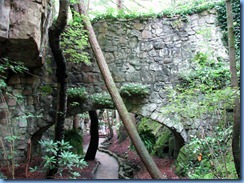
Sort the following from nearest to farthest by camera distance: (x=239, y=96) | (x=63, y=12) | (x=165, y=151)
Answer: (x=239, y=96), (x=63, y=12), (x=165, y=151)

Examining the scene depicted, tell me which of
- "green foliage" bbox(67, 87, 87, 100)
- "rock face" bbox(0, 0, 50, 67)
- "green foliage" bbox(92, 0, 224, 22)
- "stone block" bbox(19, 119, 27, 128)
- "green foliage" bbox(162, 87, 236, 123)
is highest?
"green foliage" bbox(92, 0, 224, 22)

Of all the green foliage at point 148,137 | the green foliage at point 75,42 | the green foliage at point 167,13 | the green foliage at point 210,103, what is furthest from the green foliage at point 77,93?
the green foliage at point 148,137

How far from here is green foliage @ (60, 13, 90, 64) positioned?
3872 millimetres

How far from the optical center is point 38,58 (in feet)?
11.9

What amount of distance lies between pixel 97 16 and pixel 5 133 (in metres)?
2.47

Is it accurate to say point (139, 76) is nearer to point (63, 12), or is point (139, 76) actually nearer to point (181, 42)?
point (181, 42)

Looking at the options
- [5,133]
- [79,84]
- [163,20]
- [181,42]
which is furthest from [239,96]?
[5,133]

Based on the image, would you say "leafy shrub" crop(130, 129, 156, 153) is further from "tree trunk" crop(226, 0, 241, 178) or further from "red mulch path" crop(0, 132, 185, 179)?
"tree trunk" crop(226, 0, 241, 178)

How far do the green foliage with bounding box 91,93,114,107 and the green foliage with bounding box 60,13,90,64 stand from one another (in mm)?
598

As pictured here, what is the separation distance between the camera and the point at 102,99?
4.37m

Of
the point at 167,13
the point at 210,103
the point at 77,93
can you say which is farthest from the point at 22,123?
the point at 167,13

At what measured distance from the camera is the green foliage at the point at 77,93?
14.1ft

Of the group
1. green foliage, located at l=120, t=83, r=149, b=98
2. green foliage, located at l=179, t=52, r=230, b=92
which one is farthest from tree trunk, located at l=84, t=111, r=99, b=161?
green foliage, located at l=179, t=52, r=230, b=92

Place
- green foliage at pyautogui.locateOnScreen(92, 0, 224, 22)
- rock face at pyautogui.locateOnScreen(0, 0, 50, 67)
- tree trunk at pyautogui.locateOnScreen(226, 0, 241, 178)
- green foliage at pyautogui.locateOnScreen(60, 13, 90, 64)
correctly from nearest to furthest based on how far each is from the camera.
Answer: tree trunk at pyautogui.locateOnScreen(226, 0, 241, 178)
rock face at pyautogui.locateOnScreen(0, 0, 50, 67)
green foliage at pyautogui.locateOnScreen(60, 13, 90, 64)
green foliage at pyautogui.locateOnScreen(92, 0, 224, 22)
